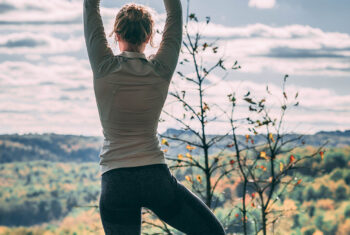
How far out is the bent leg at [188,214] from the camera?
1.81m

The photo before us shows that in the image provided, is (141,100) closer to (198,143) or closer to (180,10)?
(180,10)

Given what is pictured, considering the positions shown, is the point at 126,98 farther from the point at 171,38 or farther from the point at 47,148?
the point at 47,148

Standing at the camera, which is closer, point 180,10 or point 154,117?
point 154,117

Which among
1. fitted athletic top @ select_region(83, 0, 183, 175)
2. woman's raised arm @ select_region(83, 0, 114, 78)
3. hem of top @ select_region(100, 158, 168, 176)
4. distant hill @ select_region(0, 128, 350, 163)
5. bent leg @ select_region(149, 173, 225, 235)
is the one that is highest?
woman's raised arm @ select_region(83, 0, 114, 78)

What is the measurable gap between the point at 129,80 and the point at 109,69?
3.7 inches

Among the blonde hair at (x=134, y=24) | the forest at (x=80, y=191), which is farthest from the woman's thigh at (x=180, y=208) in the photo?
the forest at (x=80, y=191)

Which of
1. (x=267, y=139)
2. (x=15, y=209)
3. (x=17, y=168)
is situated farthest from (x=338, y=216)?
(x=17, y=168)

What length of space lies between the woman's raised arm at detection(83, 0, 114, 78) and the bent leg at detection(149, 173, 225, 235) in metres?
0.57

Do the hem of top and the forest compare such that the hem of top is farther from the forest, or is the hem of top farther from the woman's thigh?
the forest

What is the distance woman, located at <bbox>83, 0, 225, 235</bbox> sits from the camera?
1.73m

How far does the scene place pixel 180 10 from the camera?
200cm

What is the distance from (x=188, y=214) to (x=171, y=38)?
77 centimetres

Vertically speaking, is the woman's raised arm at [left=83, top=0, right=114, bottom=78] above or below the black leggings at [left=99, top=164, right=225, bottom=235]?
above

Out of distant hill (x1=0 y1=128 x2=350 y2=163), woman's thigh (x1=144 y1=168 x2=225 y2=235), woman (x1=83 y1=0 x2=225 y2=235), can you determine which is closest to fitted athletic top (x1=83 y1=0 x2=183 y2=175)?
woman (x1=83 y1=0 x2=225 y2=235)
